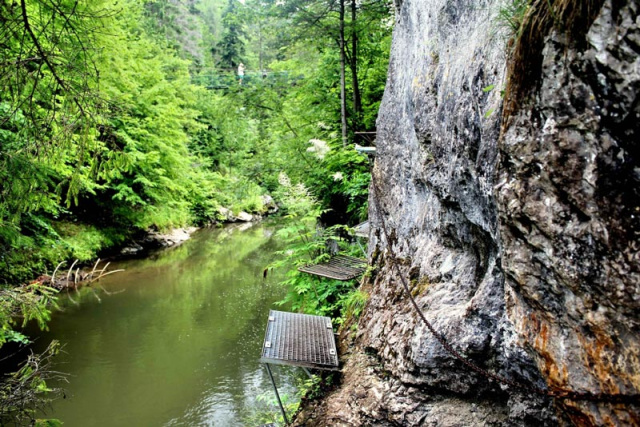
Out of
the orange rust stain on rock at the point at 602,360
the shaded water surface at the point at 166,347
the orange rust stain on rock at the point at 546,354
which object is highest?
the orange rust stain on rock at the point at 602,360

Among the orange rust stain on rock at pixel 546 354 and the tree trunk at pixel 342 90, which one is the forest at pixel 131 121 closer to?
the tree trunk at pixel 342 90

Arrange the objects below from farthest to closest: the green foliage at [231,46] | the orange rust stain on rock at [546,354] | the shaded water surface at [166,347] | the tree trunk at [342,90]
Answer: the green foliage at [231,46] → the tree trunk at [342,90] → the shaded water surface at [166,347] → the orange rust stain on rock at [546,354]

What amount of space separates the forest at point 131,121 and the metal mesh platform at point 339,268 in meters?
1.46

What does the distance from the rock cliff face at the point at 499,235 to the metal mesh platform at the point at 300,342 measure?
1.02ft

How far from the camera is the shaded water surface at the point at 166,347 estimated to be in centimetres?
707

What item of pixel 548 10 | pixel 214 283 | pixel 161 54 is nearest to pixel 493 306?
pixel 548 10

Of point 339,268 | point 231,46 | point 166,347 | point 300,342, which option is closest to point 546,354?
point 300,342

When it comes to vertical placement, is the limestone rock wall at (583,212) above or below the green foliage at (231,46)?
below

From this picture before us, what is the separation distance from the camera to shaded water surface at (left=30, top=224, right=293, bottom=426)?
7074 mm

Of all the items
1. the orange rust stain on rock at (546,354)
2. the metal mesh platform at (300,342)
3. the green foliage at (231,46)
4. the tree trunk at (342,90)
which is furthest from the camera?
the green foliage at (231,46)

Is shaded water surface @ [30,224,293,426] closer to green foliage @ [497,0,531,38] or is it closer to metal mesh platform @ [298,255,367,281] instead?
metal mesh platform @ [298,255,367,281]

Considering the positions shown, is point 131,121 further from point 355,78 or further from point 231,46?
point 231,46

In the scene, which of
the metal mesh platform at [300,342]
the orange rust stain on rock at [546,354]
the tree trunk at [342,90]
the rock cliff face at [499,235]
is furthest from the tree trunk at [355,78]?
the orange rust stain on rock at [546,354]

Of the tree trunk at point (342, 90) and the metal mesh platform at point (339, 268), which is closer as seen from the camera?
the metal mesh platform at point (339, 268)
